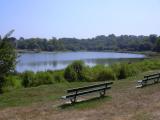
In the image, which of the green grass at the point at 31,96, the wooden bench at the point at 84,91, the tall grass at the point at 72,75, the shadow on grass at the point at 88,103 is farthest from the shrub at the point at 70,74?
the shadow on grass at the point at 88,103

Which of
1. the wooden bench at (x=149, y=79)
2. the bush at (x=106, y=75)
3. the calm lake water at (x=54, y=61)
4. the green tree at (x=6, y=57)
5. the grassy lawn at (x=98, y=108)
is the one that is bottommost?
the calm lake water at (x=54, y=61)

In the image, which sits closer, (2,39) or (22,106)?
(22,106)

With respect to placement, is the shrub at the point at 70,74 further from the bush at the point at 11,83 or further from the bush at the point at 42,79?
the bush at the point at 11,83

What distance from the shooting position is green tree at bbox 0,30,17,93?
19656mm

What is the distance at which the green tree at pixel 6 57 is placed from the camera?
1966cm

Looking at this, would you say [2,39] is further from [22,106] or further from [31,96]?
[22,106]

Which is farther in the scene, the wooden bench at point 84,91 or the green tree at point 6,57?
the green tree at point 6,57

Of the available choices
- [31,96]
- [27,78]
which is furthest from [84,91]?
[27,78]

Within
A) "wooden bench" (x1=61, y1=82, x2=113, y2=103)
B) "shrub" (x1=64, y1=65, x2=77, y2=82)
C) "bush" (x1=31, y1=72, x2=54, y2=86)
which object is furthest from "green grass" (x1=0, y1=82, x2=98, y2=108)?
"shrub" (x1=64, y1=65, x2=77, y2=82)

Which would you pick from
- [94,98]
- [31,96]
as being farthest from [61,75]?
[94,98]

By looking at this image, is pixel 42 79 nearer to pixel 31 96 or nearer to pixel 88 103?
pixel 31 96

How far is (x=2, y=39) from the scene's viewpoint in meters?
20.2

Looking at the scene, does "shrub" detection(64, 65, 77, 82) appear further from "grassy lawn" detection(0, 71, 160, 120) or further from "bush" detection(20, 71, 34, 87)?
"grassy lawn" detection(0, 71, 160, 120)

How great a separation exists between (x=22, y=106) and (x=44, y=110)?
163 centimetres
